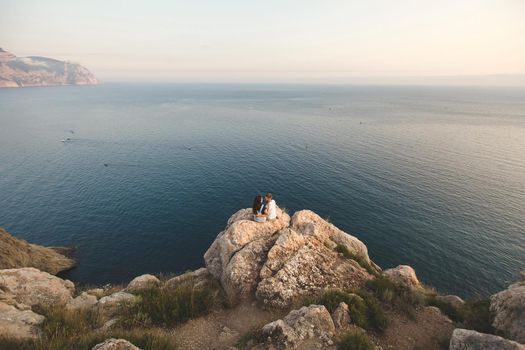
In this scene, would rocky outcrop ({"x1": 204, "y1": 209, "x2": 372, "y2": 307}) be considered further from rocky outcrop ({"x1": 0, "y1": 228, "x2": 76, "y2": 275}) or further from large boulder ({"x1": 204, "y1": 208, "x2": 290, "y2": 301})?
rocky outcrop ({"x1": 0, "y1": 228, "x2": 76, "y2": 275})

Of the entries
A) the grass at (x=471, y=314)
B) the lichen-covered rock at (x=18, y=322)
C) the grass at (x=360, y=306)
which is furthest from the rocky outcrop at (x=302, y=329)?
the lichen-covered rock at (x=18, y=322)

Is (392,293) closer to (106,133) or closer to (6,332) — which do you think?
(6,332)

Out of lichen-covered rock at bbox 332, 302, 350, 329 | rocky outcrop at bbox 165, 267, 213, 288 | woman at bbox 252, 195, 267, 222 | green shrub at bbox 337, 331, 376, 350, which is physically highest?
woman at bbox 252, 195, 267, 222

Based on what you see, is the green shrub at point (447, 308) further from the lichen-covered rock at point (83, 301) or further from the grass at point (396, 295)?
the lichen-covered rock at point (83, 301)

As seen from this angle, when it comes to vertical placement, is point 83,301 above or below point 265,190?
above

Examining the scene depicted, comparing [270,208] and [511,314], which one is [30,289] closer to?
[270,208]

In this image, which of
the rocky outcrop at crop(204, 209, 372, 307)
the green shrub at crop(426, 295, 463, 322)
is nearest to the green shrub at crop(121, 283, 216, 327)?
the rocky outcrop at crop(204, 209, 372, 307)

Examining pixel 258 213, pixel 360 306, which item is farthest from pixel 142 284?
pixel 360 306
